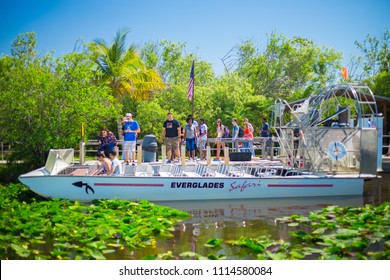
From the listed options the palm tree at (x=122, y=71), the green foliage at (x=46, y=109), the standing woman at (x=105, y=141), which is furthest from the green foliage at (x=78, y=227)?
the palm tree at (x=122, y=71)

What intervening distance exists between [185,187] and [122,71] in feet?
49.3

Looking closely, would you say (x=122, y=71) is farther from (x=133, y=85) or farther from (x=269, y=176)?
(x=269, y=176)

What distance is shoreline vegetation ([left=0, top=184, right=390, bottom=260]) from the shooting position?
27.0 ft

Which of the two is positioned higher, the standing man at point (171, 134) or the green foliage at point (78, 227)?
the standing man at point (171, 134)

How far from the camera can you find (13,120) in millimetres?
19609

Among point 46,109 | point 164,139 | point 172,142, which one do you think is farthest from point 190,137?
point 46,109

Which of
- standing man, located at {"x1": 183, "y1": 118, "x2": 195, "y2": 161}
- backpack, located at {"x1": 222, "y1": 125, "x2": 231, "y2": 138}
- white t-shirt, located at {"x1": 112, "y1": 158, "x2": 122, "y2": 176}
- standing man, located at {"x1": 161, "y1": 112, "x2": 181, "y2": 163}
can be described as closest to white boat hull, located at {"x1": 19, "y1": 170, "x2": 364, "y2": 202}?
white t-shirt, located at {"x1": 112, "y1": 158, "x2": 122, "y2": 176}

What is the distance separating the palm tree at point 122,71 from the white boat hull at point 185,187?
14115 mm

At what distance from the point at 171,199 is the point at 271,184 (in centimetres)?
276

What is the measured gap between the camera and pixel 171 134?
17.6 m

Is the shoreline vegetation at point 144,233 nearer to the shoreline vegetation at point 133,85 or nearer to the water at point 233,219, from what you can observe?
the water at point 233,219

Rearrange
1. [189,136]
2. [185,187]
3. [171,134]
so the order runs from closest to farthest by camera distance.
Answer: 1. [185,187]
2. [171,134]
3. [189,136]

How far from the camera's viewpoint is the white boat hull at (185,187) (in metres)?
13.0

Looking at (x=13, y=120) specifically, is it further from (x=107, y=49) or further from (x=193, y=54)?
(x=193, y=54)
